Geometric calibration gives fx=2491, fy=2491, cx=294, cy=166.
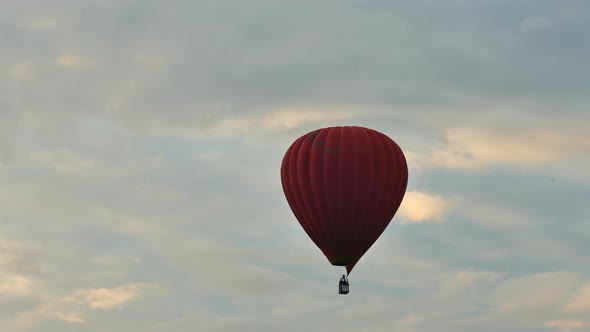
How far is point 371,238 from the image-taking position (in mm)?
177750

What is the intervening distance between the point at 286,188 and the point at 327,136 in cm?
485

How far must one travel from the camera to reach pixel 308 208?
177250 millimetres

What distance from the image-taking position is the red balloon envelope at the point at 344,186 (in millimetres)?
176375

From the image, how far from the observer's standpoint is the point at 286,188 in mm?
178375

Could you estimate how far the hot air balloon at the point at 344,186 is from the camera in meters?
176

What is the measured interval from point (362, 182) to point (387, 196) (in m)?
2.30

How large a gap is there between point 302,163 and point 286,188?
8.53 ft

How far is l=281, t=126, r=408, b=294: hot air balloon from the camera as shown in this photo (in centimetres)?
17638

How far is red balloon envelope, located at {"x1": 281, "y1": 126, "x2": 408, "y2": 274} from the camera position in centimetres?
17638

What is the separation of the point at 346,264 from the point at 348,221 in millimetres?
3208

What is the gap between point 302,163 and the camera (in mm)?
176875

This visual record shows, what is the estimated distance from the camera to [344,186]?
17662cm

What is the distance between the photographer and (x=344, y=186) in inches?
6954

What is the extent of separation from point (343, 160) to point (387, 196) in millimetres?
4151
